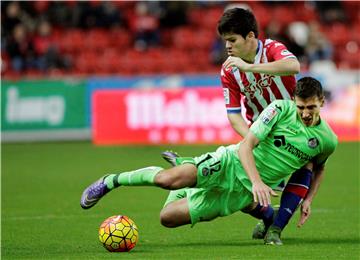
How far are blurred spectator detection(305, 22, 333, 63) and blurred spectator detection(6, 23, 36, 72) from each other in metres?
6.70

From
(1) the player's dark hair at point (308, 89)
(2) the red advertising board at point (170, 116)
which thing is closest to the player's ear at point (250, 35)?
(1) the player's dark hair at point (308, 89)

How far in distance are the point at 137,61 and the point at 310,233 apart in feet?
48.7

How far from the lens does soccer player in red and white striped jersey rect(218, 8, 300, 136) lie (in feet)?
26.2

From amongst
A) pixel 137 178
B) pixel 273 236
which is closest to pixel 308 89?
pixel 273 236

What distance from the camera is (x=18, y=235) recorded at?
864cm

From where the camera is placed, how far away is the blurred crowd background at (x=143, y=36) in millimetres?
22047

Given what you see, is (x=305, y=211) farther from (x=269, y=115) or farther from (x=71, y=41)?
(x=71, y=41)

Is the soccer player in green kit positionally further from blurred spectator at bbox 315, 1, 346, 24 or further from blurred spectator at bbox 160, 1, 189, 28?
blurred spectator at bbox 315, 1, 346, 24

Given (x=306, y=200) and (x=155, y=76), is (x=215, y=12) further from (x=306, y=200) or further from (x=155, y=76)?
(x=306, y=200)

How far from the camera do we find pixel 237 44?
8.27 meters

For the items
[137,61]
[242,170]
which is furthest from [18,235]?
[137,61]

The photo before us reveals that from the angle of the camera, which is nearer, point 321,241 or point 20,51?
point 321,241

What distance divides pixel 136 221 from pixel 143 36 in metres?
14.5

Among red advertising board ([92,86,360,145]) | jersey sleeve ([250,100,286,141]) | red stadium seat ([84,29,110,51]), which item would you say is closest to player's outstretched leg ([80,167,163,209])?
jersey sleeve ([250,100,286,141])
